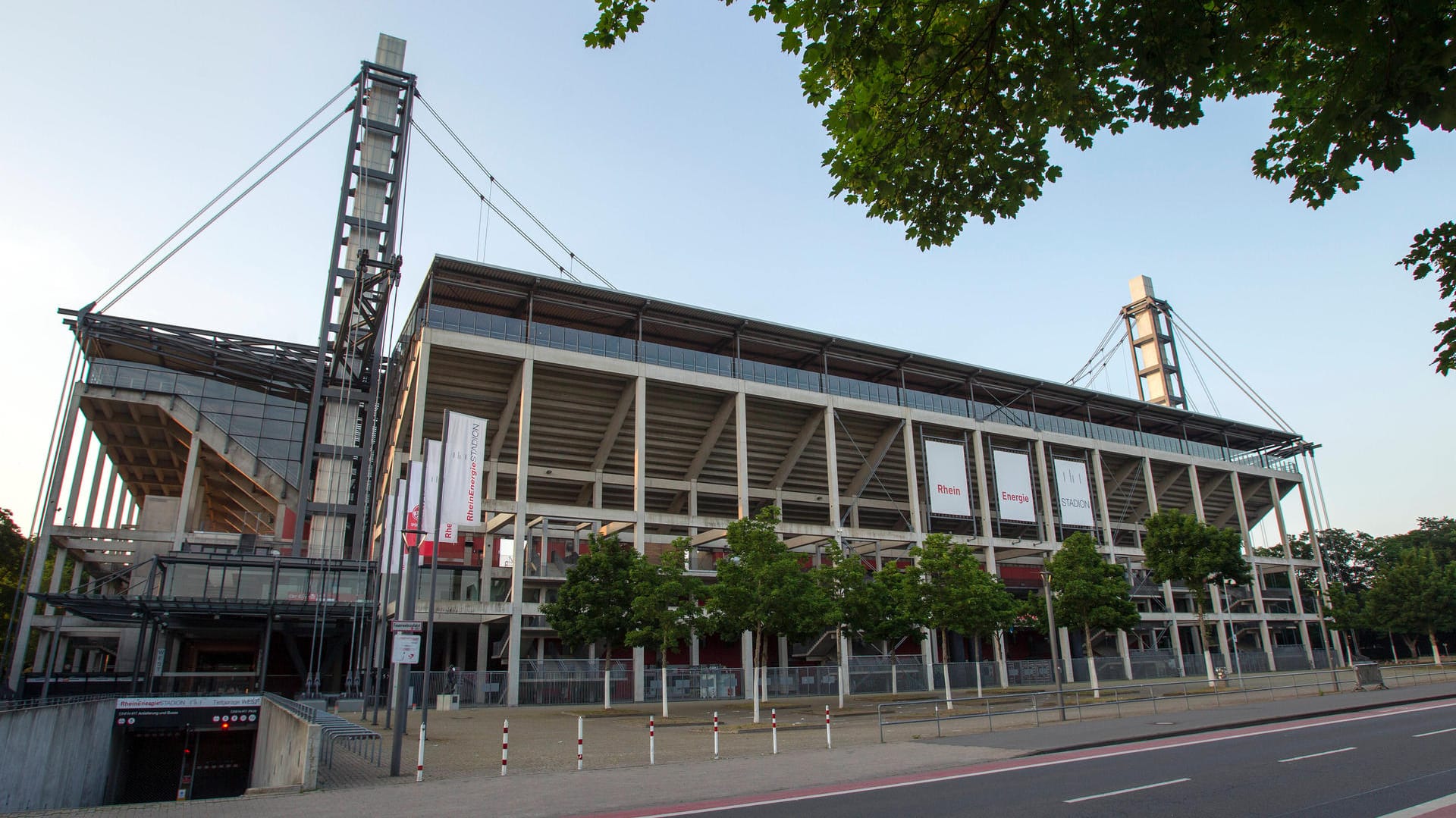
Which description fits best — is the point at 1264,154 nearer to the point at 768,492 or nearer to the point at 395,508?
the point at 395,508

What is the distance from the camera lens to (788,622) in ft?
97.9

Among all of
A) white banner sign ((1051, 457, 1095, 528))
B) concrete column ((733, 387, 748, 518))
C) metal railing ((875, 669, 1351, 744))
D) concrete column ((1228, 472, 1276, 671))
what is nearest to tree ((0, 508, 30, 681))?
concrete column ((733, 387, 748, 518))

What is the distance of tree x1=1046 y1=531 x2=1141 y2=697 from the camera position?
3572 cm

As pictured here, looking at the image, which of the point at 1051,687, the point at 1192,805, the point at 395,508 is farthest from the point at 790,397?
the point at 1192,805

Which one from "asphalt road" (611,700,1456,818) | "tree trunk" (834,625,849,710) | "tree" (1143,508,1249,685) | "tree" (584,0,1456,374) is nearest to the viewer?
"tree" (584,0,1456,374)

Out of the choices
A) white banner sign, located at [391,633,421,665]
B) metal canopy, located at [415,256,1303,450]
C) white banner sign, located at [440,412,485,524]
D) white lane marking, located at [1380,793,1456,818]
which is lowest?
white lane marking, located at [1380,793,1456,818]

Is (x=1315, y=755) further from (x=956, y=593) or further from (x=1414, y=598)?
(x=1414, y=598)

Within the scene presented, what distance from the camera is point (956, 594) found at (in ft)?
112

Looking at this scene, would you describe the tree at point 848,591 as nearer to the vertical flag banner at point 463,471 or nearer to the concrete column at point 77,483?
the vertical flag banner at point 463,471

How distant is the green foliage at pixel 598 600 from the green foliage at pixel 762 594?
4.08 meters

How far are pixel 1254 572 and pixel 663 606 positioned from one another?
60.7 meters

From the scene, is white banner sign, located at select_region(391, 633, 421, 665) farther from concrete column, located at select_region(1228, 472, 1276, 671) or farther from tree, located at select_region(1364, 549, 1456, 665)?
tree, located at select_region(1364, 549, 1456, 665)

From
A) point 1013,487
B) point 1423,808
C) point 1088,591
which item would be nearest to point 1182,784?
point 1423,808

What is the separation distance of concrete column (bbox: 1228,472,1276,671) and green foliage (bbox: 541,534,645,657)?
5244 cm
